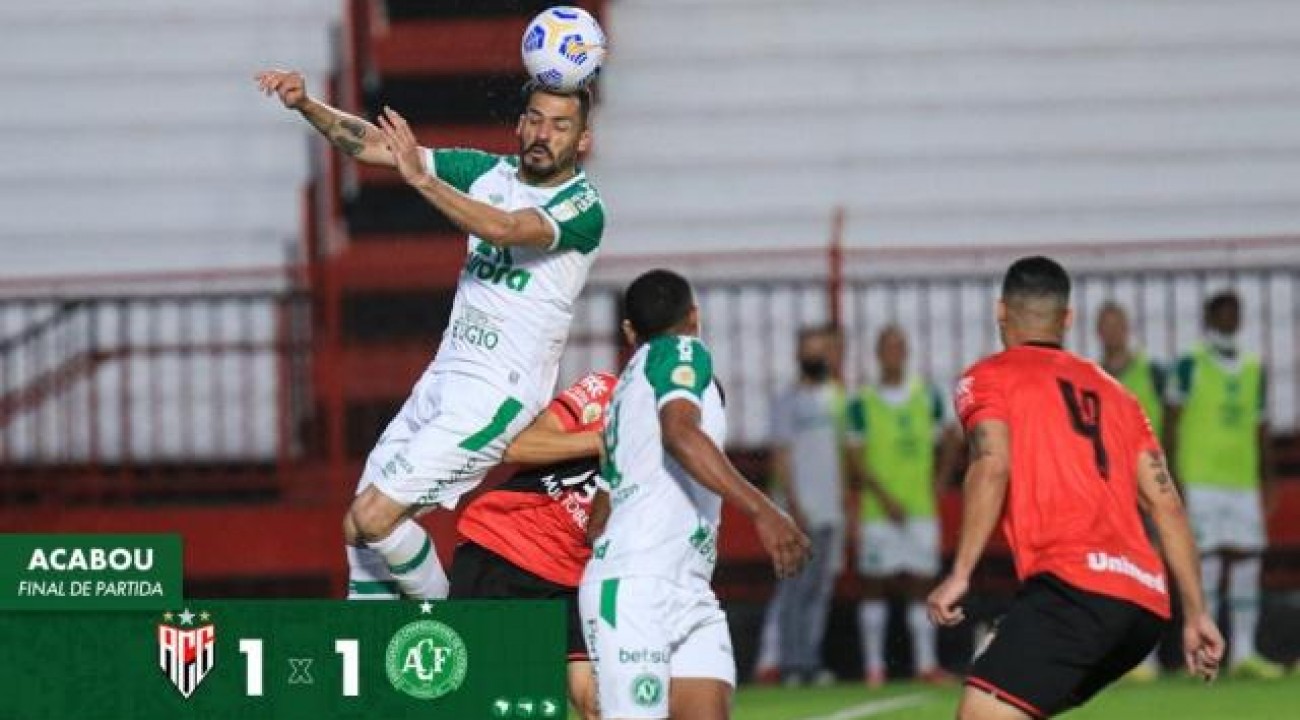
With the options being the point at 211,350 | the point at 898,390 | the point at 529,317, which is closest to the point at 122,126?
the point at 211,350

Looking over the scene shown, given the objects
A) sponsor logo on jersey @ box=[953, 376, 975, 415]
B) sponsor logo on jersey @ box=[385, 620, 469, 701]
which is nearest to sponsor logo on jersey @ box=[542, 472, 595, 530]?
sponsor logo on jersey @ box=[385, 620, 469, 701]

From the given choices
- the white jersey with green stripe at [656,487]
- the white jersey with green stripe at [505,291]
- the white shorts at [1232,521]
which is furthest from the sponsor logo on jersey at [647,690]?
the white shorts at [1232,521]

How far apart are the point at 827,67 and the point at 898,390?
11.7 ft

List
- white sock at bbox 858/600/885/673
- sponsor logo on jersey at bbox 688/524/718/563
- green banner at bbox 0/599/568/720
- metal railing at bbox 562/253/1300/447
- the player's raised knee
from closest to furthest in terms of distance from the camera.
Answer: sponsor logo on jersey at bbox 688/524/718/563 → green banner at bbox 0/599/568/720 → the player's raised knee → white sock at bbox 858/600/885/673 → metal railing at bbox 562/253/1300/447

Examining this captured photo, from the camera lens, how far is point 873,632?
53.9ft

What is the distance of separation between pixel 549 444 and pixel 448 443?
336 mm

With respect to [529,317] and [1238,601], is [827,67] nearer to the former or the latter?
[1238,601]

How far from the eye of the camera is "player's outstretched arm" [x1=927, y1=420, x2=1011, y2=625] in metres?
8.55

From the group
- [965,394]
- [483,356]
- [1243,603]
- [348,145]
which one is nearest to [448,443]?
[483,356]

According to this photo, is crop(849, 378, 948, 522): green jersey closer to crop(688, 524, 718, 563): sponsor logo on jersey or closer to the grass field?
the grass field

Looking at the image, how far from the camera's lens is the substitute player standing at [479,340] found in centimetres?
998

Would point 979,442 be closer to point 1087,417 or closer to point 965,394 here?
point 965,394

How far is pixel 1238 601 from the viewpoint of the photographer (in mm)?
16188

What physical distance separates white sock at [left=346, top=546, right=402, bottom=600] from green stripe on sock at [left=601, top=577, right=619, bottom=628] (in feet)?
5.54
